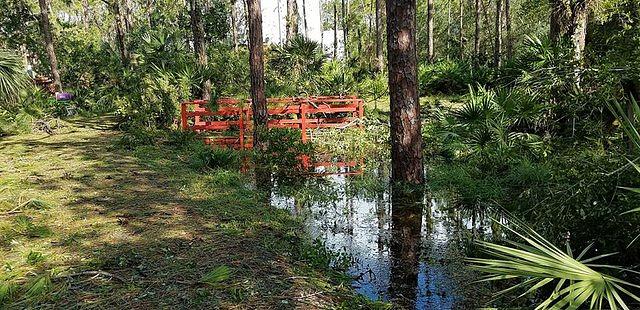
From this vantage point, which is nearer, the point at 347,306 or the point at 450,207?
the point at 347,306

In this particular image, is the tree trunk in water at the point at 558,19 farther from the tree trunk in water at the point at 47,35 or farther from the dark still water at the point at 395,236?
the tree trunk in water at the point at 47,35

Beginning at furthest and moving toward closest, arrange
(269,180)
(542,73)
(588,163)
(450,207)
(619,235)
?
(269,180) → (450,207) → (542,73) → (588,163) → (619,235)

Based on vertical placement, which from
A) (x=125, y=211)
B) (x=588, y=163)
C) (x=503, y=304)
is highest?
(x=588, y=163)

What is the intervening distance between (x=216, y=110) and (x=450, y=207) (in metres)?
7.41

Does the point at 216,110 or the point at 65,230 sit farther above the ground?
the point at 216,110

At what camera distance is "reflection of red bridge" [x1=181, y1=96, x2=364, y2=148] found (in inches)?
473

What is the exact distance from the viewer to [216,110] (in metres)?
Answer: 12.1

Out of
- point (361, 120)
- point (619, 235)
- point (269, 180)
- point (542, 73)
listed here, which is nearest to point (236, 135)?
point (361, 120)

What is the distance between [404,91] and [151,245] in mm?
4215

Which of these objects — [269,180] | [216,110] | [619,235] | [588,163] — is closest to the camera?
A: [619,235]

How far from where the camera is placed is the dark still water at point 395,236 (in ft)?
13.4

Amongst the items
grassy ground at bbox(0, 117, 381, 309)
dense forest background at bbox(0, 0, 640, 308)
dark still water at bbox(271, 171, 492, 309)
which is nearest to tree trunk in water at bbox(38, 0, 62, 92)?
dense forest background at bbox(0, 0, 640, 308)

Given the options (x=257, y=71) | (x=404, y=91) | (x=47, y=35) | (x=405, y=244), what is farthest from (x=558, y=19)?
(x=47, y=35)

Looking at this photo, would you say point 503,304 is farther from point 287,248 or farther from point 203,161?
point 203,161
